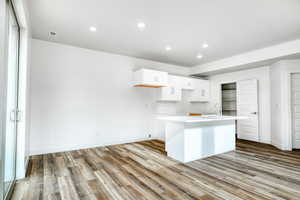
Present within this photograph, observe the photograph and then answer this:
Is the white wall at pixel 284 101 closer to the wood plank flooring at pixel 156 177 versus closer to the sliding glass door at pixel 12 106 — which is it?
the wood plank flooring at pixel 156 177

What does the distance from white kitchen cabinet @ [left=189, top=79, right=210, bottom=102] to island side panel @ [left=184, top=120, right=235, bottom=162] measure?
223 centimetres

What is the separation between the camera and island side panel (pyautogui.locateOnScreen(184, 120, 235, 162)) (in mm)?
3457

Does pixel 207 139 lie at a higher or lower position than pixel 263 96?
lower

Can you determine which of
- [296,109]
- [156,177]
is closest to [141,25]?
[156,177]

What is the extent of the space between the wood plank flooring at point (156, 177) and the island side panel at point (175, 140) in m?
0.19

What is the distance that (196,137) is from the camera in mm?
3582

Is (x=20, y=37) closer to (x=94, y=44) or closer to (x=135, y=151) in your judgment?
→ (x=94, y=44)

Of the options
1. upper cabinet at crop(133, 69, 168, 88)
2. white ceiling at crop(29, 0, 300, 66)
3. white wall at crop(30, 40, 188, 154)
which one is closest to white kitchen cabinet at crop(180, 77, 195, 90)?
upper cabinet at crop(133, 69, 168, 88)

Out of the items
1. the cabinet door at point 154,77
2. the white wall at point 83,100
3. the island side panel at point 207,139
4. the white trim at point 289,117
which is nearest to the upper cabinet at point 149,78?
the cabinet door at point 154,77

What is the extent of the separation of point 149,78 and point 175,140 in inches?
82.7

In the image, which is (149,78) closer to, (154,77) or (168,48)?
(154,77)

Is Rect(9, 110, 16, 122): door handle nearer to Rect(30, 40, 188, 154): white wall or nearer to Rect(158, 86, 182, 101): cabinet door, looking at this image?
Rect(30, 40, 188, 154): white wall

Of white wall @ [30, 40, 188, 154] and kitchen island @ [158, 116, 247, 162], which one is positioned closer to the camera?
kitchen island @ [158, 116, 247, 162]

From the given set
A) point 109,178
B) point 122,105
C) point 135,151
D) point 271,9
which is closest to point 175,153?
point 135,151
